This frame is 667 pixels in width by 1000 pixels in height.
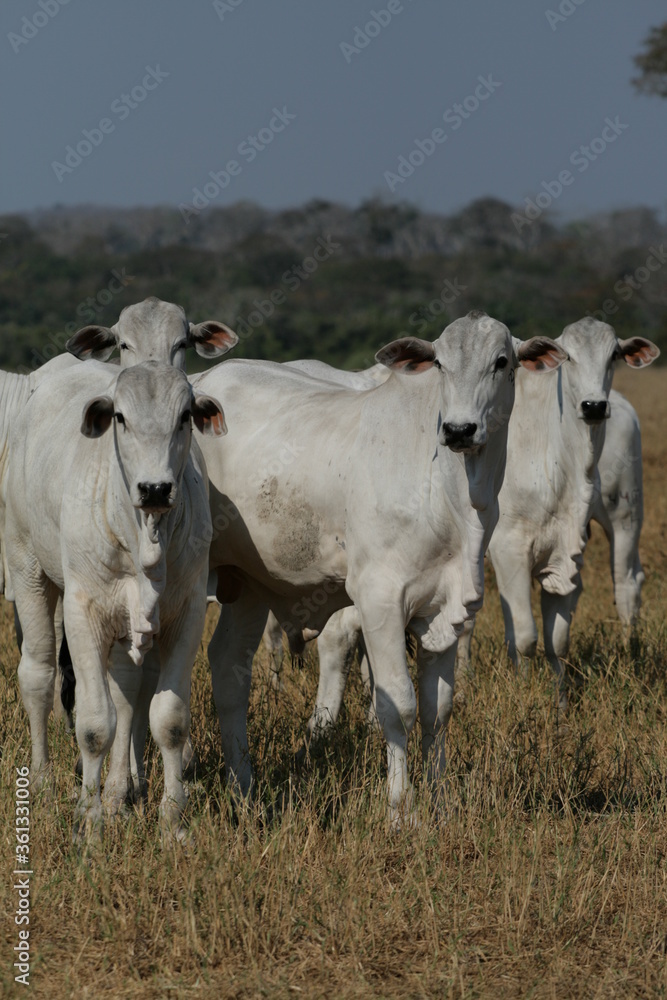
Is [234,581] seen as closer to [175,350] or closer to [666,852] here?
[175,350]

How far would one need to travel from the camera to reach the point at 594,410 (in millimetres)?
7234

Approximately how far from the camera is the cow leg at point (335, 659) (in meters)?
6.93

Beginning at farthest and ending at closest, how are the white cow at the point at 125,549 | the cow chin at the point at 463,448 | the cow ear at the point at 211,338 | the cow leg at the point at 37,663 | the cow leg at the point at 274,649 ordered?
the cow leg at the point at 274,649 → the cow ear at the point at 211,338 → the cow leg at the point at 37,663 → the cow chin at the point at 463,448 → the white cow at the point at 125,549

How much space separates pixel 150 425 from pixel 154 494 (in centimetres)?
28

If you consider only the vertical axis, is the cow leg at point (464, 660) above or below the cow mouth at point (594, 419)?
below

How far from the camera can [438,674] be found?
18.7 feet

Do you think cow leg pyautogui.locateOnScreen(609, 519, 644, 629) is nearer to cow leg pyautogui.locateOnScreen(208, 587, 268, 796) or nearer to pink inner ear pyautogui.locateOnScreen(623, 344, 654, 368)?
pink inner ear pyautogui.locateOnScreen(623, 344, 654, 368)

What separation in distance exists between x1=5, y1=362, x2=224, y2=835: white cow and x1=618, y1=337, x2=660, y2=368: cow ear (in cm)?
302

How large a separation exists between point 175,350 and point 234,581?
128 cm

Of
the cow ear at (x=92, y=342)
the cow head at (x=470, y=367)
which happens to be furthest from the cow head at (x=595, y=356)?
the cow ear at (x=92, y=342)

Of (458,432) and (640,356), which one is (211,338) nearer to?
(458,432)

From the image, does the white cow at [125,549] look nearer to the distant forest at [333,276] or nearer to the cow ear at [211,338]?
the cow ear at [211,338]

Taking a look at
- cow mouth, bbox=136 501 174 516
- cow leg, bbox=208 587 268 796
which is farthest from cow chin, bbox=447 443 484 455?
cow leg, bbox=208 587 268 796

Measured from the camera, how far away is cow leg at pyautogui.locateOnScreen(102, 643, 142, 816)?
538cm
